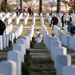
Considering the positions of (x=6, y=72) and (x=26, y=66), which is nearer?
(x=6, y=72)

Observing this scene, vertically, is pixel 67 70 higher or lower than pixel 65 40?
higher

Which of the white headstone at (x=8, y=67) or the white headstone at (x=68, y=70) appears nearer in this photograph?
the white headstone at (x=68, y=70)

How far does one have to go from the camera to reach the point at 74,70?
926 cm

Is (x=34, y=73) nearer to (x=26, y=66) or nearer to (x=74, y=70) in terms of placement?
(x=26, y=66)

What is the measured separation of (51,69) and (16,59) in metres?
2.53

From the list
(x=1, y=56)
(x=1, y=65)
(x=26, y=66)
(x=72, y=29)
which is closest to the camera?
(x=1, y=65)

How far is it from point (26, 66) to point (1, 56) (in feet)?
14.4

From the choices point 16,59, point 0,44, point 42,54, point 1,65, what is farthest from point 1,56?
point 1,65

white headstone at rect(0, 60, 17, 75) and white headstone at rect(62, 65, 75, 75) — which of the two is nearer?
white headstone at rect(62, 65, 75, 75)

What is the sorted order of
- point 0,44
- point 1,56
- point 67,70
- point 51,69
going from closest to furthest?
point 67,70
point 51,69
point 1,56
point 0,44

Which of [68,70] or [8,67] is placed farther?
[8,67]

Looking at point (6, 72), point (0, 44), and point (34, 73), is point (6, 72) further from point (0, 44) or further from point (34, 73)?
point (0, 44)

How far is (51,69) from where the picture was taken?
13.8 metres

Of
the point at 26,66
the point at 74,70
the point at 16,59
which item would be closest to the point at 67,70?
the point at 74,70
